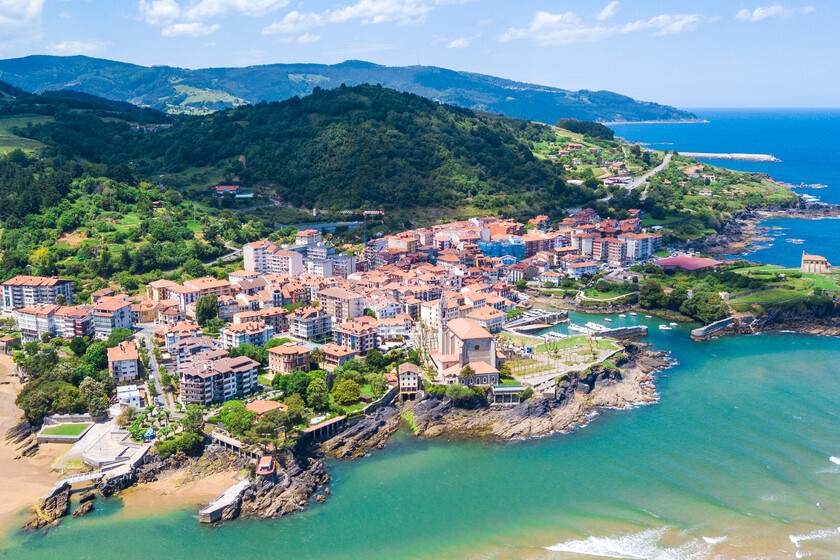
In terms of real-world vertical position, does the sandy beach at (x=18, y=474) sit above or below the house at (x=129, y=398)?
below

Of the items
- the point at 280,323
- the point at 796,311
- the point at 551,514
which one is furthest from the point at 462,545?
the point at 796,311

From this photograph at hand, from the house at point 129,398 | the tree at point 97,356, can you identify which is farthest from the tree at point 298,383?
the tree at point 97,356

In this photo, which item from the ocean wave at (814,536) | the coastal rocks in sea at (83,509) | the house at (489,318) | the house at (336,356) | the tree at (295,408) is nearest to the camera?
the ocean wave at (814,536)

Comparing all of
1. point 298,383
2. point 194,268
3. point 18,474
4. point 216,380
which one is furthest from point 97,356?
point 194,268

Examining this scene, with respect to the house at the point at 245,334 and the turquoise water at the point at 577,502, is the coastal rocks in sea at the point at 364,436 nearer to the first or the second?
the turquoise water at the point at 577,502

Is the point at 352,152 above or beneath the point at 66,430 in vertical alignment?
above

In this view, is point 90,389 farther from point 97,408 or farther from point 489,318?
point 489,318

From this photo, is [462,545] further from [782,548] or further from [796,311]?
[796,311]
